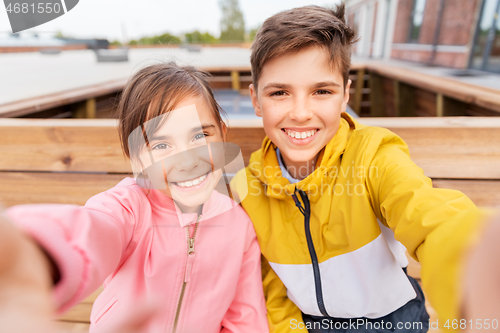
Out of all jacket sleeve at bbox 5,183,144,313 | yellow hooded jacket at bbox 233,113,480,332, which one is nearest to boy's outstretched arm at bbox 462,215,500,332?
yellow hooded jacket at bbox 233,113,480,332

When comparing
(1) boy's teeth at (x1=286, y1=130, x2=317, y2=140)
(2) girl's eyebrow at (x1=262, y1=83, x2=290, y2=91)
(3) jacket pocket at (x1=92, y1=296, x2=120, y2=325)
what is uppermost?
(2) girl's eyebrow at (x1=262, y1=83, x2=290, y2=91)

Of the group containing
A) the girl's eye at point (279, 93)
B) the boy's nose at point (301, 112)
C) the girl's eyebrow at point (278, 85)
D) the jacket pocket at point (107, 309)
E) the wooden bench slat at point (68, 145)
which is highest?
the girl's eyebrow at point (278, 85)

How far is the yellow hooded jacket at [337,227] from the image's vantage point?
2.45ft

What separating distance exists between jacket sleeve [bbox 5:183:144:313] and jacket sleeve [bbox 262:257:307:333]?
0.51 meters

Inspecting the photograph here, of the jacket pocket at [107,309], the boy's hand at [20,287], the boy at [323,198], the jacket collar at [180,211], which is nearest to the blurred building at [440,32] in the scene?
the boy at [323,198]

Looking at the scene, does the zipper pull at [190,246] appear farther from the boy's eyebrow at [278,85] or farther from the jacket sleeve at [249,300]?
the boy's eyebrow at [278,85]

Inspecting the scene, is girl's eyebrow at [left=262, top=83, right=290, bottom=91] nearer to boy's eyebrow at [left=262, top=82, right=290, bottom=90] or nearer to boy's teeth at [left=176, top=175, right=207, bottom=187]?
boy's eyebrow at [left=262, top=82, right=290, bottom=90]

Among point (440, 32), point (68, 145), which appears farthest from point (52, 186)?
point (440, 32)

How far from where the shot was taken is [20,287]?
278mm

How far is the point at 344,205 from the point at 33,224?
69 cm

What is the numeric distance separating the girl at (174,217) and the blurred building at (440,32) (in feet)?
11.8

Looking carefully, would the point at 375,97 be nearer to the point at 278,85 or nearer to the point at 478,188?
the point at 478,188

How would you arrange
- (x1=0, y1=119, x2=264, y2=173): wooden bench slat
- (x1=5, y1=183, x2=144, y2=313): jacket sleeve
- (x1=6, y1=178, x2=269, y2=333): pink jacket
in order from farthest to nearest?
1. (x1=0, y1=119, x2=264, y2=173): wooden bench slat
2. (x1=6, y1=178, x2=269, y2=333): pink jacket
3. (x1=5, y1=183, x2=144, y2=313): jacket sleeve

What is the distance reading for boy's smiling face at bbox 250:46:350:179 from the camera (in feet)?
2.52
